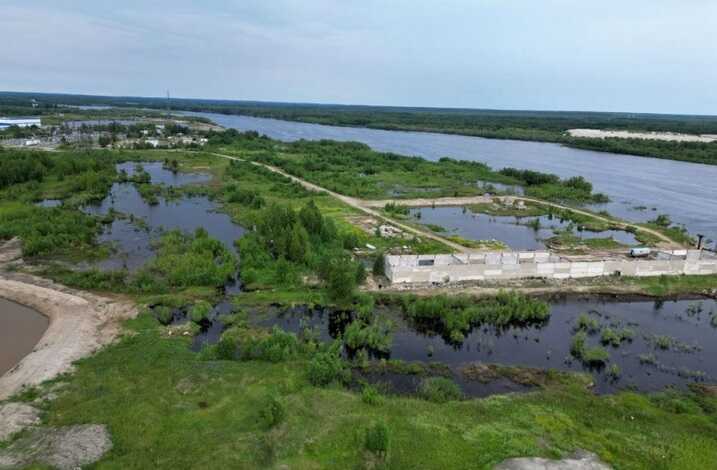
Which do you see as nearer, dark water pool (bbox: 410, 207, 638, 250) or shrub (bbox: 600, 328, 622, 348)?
shrub (bbox: 600, 328, 622, 348)

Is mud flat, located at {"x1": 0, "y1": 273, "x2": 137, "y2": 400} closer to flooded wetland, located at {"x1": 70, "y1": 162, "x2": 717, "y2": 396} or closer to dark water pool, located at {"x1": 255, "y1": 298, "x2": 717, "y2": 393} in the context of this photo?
flooded wetland, located at {"x1": 70, "y1": 162, "x2": 717, "y2": 396}

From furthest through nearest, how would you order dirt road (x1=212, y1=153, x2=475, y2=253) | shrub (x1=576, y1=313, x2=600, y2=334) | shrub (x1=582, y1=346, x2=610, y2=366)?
dirt road (x1=212, y1=153, x2=475, y2=253) → shrub (x1=576, y1=313, x2=600, y2=334) → shrub (x1=582, y1=346, x2=610, y2=366)

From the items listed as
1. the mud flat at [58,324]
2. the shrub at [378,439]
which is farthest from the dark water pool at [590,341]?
the shrub at [378,439]

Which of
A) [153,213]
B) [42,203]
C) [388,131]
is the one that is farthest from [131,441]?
[388,131]

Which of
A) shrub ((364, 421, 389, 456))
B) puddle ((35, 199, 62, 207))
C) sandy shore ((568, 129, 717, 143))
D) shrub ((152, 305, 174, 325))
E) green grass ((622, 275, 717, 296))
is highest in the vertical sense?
sandy shore ((568, 129, 717, 143))

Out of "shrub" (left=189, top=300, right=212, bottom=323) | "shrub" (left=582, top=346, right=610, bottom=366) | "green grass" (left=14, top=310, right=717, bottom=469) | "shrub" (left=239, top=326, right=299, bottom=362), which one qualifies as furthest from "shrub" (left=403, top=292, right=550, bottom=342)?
"shrub" (left=189, top=300, right=212, bottom=323)

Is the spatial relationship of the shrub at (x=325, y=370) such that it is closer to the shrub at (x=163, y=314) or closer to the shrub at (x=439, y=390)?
the shrub at (x=439, y=390)
